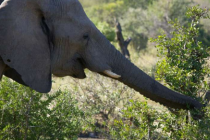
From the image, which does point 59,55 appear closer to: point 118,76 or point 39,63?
point 39,63

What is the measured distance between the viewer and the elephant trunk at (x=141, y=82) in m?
3.07

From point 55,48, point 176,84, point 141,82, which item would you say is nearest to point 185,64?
point 176,84

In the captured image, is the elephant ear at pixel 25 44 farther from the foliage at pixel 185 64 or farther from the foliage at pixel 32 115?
the foliage at pixel 185 64

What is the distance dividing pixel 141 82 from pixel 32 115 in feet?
4.61

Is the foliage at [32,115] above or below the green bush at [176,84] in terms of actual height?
below

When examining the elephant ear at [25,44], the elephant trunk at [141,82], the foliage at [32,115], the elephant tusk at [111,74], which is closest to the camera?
the elephant ear at [25,44]

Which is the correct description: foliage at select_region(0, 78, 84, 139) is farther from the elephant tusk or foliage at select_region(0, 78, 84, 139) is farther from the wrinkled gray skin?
the elephant tusk

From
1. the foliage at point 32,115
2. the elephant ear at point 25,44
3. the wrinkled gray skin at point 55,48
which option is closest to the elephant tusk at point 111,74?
the wrinkled gray skin at point 55,48

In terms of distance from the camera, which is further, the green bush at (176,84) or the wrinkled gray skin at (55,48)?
the green bush at (176,84)

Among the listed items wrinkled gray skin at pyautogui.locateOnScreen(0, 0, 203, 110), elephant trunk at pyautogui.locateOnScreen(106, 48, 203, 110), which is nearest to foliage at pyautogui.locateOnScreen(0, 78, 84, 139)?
wrinkled gray skin at pyautogui.locateOnScreen(0, 0, 203, 110)

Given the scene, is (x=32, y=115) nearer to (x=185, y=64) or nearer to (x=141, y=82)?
(x=141, y=82)

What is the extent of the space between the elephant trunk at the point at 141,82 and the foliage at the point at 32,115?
115 centimetres

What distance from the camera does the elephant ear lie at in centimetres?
245

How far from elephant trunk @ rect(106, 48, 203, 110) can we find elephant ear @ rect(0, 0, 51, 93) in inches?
25.0
